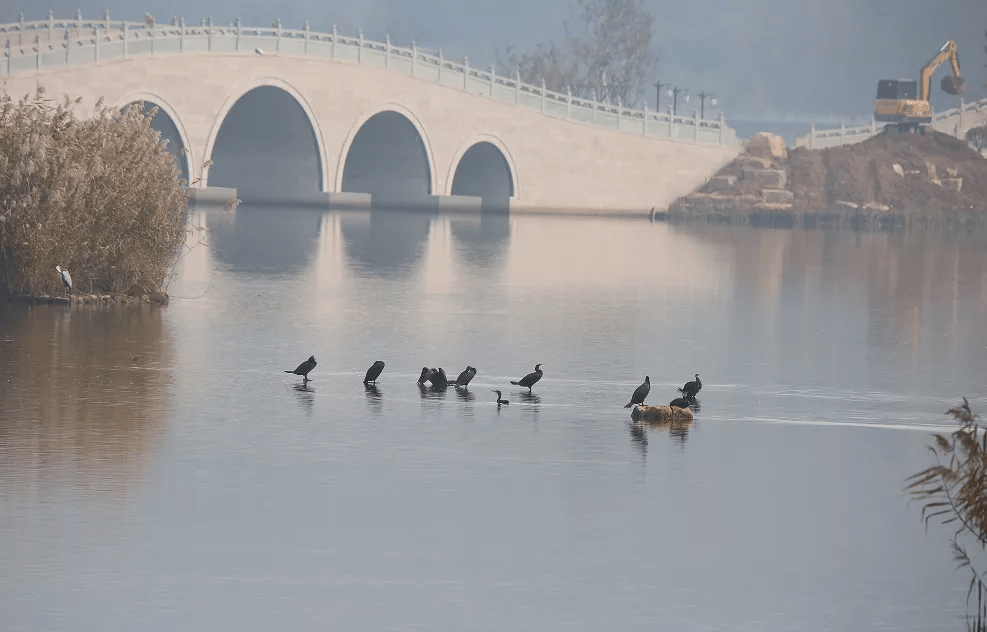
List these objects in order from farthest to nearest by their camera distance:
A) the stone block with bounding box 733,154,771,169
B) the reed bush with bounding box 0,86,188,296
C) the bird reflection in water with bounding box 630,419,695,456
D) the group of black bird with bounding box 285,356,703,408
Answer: the stone block with bounding box 733,154,771,169
the reed bush with bounding box 0,86,188,296
the group of black bird with bounding box 285,356,703,408
the bird reflection in water with bounding box 630,419,695,456

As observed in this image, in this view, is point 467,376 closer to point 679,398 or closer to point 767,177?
A: point 679,398

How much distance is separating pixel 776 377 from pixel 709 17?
15947 centimetres

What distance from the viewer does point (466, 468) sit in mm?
13359

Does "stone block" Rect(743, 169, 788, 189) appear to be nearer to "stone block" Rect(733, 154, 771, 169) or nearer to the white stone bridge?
"stone block" Rect(733, 154, 771, 169)

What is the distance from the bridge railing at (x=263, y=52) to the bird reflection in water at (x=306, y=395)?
141 feet

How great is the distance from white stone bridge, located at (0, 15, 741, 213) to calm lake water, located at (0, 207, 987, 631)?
39.9 m

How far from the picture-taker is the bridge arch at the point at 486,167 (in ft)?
262

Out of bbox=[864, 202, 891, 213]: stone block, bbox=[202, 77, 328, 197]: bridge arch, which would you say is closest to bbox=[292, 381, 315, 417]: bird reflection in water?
bbox=[202, 77, 328, 197]: bridge arch

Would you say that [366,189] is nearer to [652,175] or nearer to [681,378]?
[652,175]

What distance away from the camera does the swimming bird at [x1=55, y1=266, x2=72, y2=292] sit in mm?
22656

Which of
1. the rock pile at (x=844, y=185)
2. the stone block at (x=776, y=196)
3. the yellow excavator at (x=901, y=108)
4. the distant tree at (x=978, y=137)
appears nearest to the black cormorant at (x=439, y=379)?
the rock pile at (x=844, y=185)

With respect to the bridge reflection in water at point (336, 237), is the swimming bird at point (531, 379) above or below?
below

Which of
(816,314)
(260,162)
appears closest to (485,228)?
(260,162)

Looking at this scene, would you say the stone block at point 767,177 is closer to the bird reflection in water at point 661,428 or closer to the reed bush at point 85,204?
the reed bush at point 85,204
